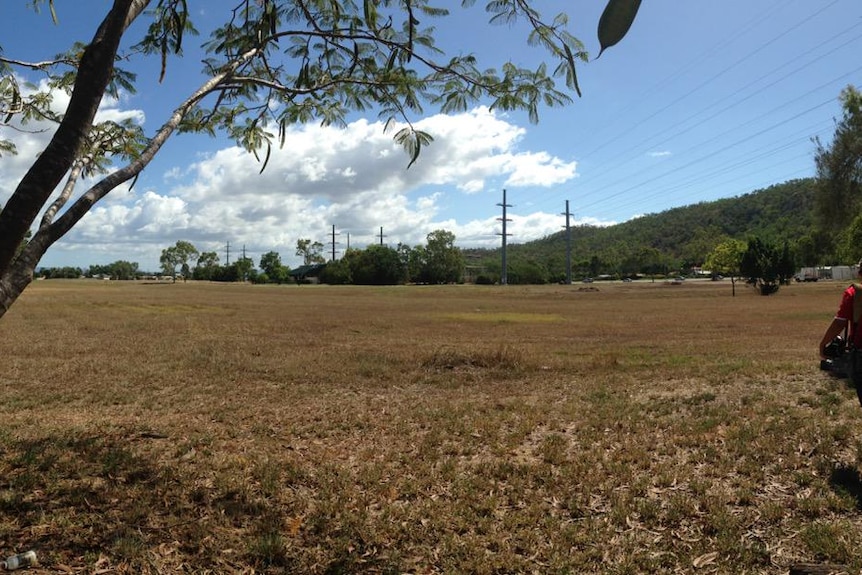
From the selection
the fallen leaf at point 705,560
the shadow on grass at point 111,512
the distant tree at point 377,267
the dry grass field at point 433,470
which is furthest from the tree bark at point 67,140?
the distant tree at point 377,267

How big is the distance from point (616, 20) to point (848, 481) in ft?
18.4

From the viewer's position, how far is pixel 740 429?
647cm

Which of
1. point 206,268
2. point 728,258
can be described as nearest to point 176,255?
point 206,268

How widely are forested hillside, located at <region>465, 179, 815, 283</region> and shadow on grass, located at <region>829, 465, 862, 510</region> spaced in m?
119

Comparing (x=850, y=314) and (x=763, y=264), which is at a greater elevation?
(x=763, y=264)

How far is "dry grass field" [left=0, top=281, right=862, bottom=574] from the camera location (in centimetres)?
394

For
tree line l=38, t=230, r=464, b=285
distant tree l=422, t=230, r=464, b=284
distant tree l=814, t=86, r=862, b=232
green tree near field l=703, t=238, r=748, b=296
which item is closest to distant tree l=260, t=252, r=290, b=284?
tree line l=38, t=230, r=464, b=285

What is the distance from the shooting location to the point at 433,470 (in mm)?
5652

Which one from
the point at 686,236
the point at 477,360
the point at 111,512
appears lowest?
the point at 477,360

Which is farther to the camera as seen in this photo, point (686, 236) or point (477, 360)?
point (686, 236)

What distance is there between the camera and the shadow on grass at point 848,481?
15.1 ft

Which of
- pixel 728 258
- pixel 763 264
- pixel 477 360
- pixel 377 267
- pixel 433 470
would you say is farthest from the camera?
pixel 377 267

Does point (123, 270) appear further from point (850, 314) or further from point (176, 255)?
point (850, 314)

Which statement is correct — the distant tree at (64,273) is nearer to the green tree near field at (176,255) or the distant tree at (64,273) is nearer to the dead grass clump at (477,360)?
the green tree near field at (176,255)
